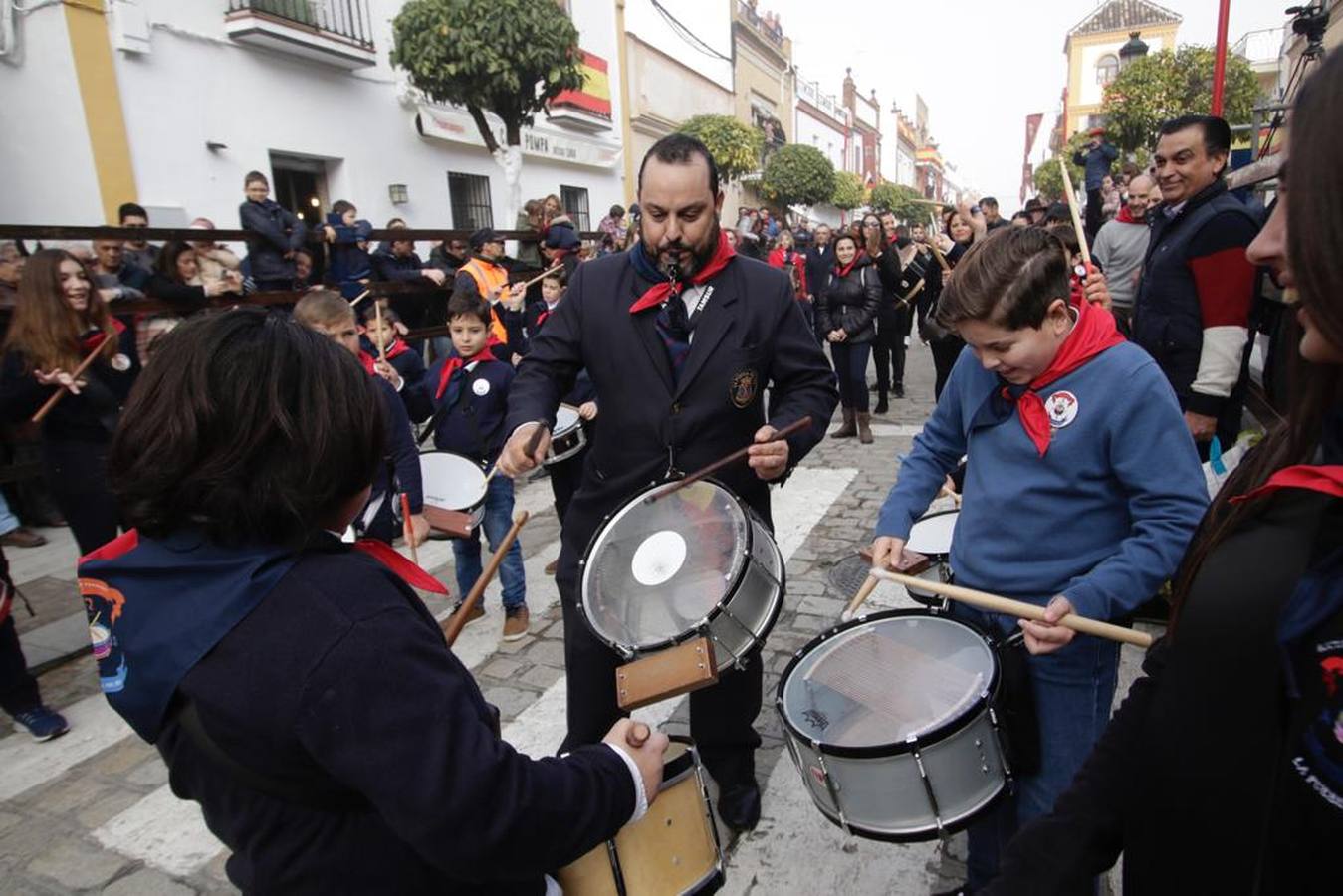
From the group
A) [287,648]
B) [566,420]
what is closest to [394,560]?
[287,648]

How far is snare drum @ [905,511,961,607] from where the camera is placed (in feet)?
9.12

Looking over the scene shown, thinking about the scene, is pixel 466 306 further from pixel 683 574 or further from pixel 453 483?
pixel 683 574

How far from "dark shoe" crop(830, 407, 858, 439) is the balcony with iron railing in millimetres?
9456

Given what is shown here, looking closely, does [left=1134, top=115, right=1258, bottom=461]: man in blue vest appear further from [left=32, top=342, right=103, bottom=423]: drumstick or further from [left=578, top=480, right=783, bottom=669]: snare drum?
[left=32, top=342, right=103, bottom=423]: drumstick

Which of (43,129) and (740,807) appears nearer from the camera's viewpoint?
(740,807)

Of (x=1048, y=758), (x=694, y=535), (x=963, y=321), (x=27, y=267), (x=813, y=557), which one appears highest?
(x=27, y=267)

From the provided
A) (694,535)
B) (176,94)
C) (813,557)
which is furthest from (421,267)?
(694,535)

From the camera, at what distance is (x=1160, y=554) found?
189 cm

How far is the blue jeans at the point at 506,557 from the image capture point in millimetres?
4645

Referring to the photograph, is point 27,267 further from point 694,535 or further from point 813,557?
point 813,557

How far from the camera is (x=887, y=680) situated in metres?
2.14

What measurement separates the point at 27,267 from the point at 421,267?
19.3ft

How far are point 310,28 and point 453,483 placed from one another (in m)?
10.7

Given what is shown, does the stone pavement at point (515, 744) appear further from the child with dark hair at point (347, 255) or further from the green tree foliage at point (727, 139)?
the green tree foliage at point (727, 139)
